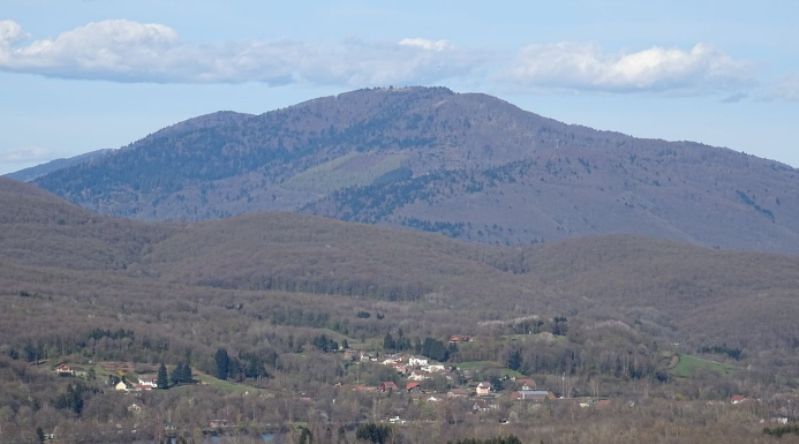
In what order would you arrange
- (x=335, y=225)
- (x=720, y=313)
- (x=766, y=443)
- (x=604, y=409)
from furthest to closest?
1. (x=335, y=225)
2. (x=720, y=313)
3. (x=604, y=409)
4. (x=766, y=443)

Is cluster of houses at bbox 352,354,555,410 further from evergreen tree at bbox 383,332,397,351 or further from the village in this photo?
evergreen tree at bbox 383,332,397,351

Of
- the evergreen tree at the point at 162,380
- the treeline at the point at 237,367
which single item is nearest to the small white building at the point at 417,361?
the treeline at the point at 237,367

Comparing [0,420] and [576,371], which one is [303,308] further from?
[0,420]

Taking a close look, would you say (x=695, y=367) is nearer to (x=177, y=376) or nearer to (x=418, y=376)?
(x=418, y=376)

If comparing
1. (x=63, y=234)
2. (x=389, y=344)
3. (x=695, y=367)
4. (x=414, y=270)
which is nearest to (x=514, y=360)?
(x=389, y=344)

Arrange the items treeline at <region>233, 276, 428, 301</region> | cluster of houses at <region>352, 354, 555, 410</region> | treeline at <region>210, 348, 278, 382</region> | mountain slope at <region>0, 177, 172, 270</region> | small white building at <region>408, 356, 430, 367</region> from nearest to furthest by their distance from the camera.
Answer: cluster of houses at <region>352, 354, 555, 410</region>, treeline at <region>210, 348, 278, 382</region>, small white building at <region>408, 356, 430, 367</region>, treeline at <region>233, 276, 428, 301</region>, mountain slope at <region>0, 177, 172, 270</region>

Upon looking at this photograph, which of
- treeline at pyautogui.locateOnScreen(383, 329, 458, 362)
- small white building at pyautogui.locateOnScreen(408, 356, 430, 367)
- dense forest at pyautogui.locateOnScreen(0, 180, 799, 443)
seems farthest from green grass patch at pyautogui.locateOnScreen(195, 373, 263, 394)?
treeline at pyautogui.locateOnScreen(383, 329, 458, 362)

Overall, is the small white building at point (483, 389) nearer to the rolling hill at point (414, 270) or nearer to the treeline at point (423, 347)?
the treeline at point (423, 347)

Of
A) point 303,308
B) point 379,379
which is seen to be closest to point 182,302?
point 303,308
